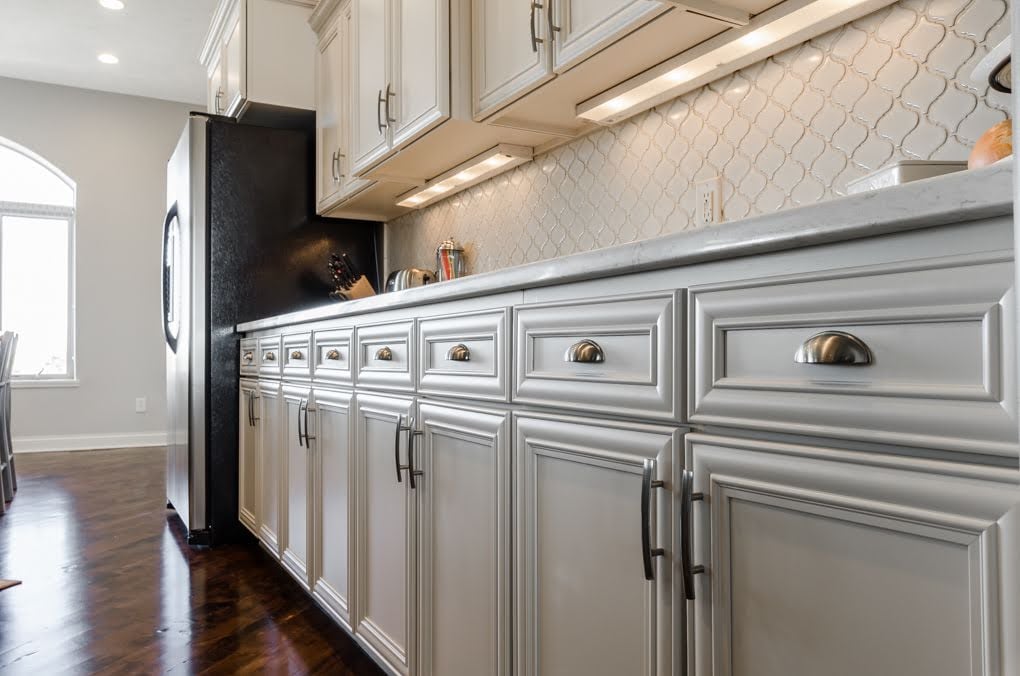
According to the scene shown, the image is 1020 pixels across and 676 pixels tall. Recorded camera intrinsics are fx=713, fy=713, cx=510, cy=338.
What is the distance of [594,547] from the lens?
102 centimetres

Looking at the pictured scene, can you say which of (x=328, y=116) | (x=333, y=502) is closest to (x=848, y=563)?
(x=333, y=502)

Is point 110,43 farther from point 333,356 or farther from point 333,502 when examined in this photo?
point 333,502

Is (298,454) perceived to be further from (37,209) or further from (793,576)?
(37,209)

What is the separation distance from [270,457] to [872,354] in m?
2.45

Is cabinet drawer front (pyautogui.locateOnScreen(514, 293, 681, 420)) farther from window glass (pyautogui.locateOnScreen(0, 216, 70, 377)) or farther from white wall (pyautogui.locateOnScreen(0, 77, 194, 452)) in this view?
window glass (pyautogui.locateOnScreen(0, 216, 70, 377))

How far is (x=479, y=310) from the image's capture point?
1318 mm

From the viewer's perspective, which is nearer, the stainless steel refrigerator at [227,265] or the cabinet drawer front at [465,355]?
the cabinet drawer front at [465,355]

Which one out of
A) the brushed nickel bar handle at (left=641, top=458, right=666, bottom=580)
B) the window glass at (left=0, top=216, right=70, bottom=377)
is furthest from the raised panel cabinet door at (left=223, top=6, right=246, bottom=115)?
the window glass at (left=0, top=216, right=70, bottom=377)

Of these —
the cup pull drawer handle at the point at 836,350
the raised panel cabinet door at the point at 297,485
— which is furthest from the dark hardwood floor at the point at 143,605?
the cup pull drawer handle at the point at 836,350

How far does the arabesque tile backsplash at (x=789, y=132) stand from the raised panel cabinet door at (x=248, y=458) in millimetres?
1428

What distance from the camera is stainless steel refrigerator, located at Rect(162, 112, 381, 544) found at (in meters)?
3.24

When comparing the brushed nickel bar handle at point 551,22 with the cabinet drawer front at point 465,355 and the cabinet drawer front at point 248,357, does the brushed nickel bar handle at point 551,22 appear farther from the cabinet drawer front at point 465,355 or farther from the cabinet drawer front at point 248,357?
the cabinet drawer front at point 248,357

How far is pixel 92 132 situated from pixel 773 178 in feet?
20.6

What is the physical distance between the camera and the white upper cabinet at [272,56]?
130 inches
